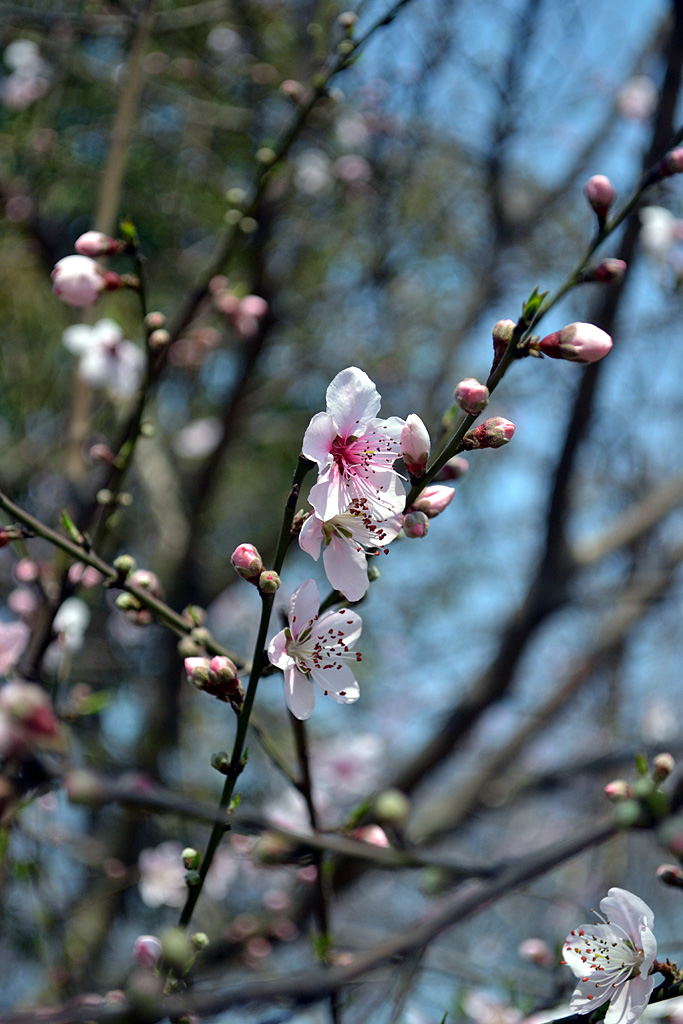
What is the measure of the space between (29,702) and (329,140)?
14.1 ft

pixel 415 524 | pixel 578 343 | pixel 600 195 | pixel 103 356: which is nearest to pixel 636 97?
pixel 103 356


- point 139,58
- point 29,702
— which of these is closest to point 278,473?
point 139,58

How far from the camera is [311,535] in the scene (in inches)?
39.1

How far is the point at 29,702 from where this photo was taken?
1.71 feet

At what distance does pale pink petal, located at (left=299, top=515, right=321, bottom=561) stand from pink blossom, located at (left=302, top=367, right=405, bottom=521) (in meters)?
0.02

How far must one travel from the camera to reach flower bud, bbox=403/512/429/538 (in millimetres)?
969

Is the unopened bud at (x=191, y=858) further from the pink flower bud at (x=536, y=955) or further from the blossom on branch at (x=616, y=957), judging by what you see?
the pink flower bud at (x=536, y=955)

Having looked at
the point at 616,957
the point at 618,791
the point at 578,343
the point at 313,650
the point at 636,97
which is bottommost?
the point at 616,957

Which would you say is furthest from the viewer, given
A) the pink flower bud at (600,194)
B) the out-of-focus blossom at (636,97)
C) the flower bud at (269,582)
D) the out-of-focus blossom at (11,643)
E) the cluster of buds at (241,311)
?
the out-of-focus blossom at (636,97)

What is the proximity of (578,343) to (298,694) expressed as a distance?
0.59 meters

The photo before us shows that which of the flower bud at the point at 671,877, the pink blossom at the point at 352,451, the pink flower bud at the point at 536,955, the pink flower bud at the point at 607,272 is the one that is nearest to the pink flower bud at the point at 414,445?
the pink blossom at the point at 352,451

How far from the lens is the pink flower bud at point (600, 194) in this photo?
124cm

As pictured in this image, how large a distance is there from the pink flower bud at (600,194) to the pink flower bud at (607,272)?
0.13 meters

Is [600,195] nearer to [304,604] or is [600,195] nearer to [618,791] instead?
[304,604]
